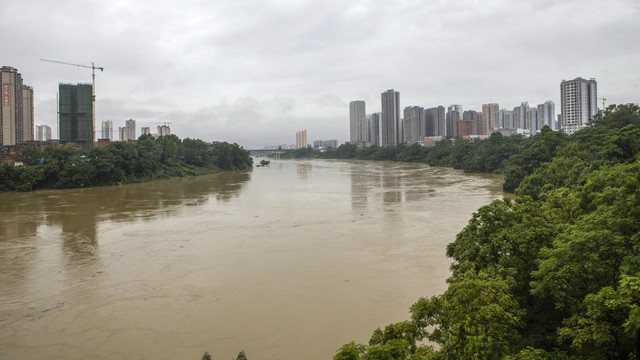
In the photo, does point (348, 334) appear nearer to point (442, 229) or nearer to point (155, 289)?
point (155, 289)

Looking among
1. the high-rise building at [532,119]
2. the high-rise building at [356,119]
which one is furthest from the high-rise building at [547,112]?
the high-rise building at [356,119]

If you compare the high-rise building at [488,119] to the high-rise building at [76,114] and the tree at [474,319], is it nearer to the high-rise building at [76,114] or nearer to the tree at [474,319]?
the high-rise building at [76,114]

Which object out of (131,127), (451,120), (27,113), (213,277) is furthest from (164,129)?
(213,277)

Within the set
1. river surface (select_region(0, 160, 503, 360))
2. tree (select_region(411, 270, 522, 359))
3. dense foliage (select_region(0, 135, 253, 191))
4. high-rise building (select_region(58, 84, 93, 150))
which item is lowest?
river surface (select_region(0, 160, 503, 360))

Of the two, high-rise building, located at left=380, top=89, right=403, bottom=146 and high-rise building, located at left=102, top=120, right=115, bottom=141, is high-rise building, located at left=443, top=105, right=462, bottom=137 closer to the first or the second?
high-rise building, located at left=380, top=89, right=403, bottom=146

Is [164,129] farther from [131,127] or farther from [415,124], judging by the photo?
[415,124]

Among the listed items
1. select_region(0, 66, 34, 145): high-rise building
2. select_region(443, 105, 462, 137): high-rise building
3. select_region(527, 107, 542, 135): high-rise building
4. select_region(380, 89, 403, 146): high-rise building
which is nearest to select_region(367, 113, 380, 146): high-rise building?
select_region(380, 89, 403, 146): high-rise building
